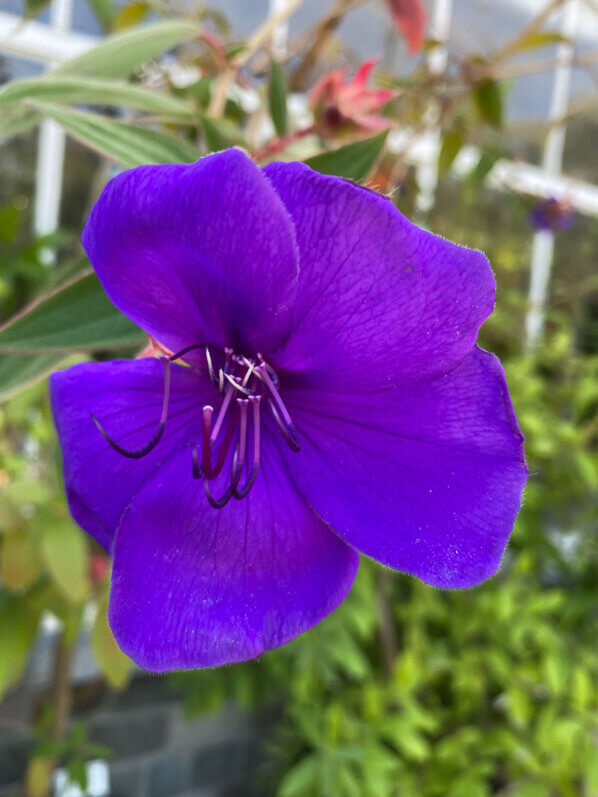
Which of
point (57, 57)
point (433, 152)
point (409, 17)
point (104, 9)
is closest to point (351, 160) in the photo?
point (409, 17)

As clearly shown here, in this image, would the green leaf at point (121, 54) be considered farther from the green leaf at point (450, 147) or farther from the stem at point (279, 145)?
the green leaf at point (450, 147)

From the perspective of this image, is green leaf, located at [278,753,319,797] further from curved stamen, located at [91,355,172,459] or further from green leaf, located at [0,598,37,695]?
curved stamen, located at [91,355,172,459]

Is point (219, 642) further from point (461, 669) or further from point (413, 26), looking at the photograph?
point (461, 669)

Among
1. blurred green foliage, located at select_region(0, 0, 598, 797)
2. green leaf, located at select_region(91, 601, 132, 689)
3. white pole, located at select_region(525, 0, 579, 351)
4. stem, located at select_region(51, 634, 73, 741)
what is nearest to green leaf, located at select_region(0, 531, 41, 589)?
blurred green foliage, located at select_region(0, 0, 598, 797)

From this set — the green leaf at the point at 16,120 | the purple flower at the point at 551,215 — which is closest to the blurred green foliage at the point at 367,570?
the green leaf at the point at 16,120

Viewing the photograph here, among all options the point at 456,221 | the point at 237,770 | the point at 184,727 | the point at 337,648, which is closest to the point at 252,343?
the point at 337,648
